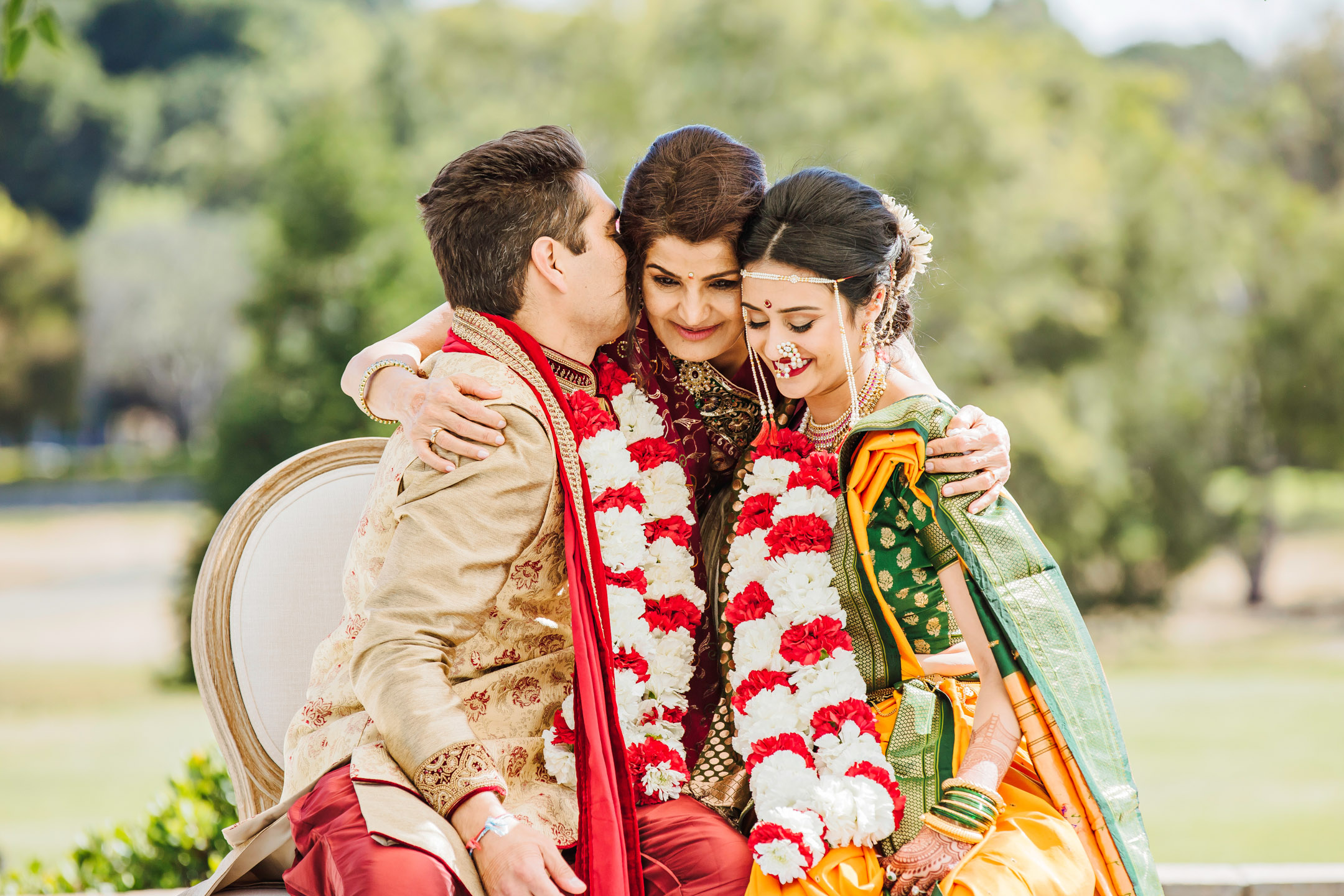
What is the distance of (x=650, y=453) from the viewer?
2.88 m

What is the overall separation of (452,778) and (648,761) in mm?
543

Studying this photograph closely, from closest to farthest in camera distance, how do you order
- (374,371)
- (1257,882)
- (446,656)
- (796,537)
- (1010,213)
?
1. (446,656)
2. (796,537)
3. (374,371)
4. (1257,882)
5. (1010,213)

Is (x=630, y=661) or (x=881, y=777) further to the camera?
(x=630, y=661)

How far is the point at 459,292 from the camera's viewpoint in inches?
106

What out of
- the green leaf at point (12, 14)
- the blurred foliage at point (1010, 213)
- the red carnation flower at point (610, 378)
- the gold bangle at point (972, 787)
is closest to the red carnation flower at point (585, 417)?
the red carnation flower at point (610, 378)

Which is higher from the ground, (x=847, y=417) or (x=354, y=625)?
(x=847, y=417)

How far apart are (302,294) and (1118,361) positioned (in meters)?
13.8

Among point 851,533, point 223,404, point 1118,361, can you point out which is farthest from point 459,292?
point 1118,361

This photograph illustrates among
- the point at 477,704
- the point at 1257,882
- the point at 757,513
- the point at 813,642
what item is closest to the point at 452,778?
the point at 477,704

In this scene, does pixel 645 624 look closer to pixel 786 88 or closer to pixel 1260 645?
pixel 786 88

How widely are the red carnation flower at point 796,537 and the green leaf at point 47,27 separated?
7.28ft

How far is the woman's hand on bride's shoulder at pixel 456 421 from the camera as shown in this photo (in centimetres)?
242

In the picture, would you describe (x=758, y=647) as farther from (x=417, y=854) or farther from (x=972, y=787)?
(x=417, y=854)

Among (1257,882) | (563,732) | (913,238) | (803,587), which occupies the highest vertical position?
(913,238)
